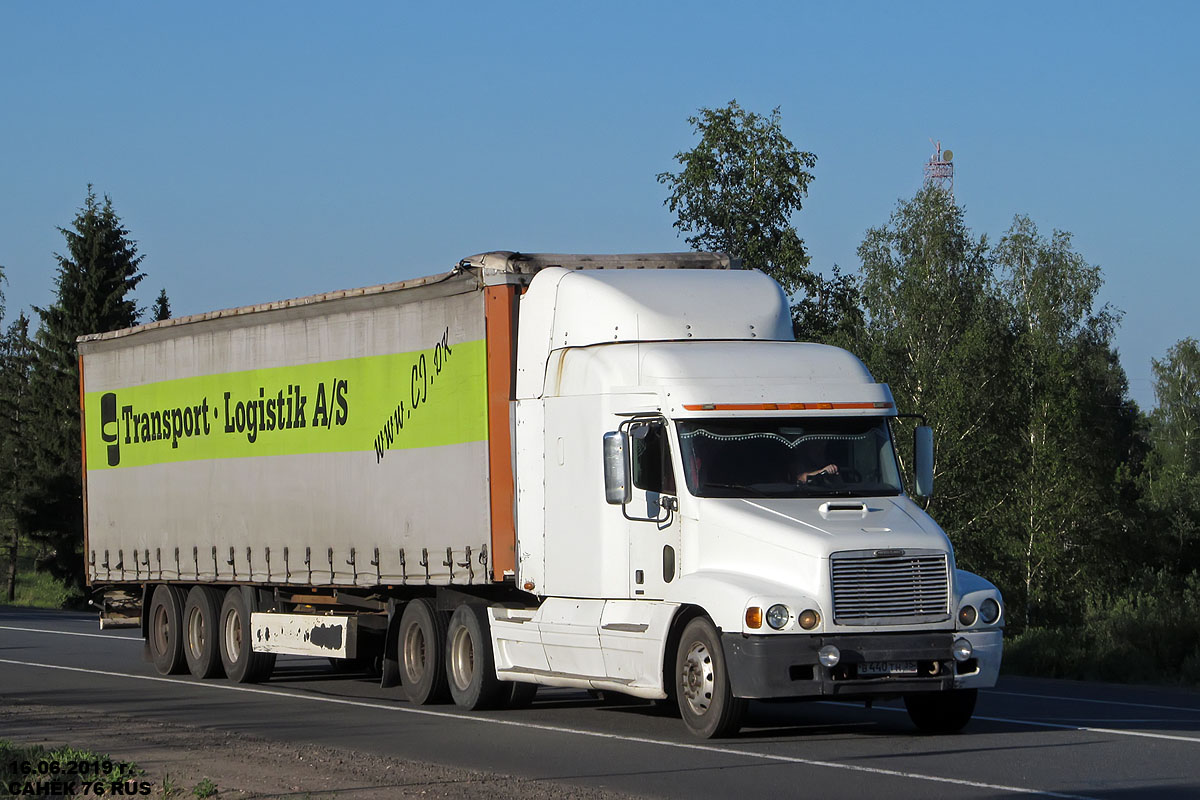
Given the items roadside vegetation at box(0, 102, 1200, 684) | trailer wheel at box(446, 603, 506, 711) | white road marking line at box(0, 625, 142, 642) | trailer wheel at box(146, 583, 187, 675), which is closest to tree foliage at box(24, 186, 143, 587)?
roadside vegetation at box(0, 102, 1200, 684)

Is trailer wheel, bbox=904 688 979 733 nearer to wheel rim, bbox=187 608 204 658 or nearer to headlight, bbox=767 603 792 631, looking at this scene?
headlight, bbox=767 603 792 631

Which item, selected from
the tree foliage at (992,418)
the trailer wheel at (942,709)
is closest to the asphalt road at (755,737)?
the trailer wheel at (942,709)

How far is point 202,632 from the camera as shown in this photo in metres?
21.5

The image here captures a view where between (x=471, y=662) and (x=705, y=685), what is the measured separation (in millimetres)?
3777

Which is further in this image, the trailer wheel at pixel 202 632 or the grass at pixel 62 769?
the trailer wheel at pixel 202 632

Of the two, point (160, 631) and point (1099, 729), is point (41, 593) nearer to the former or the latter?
point (160, 631)

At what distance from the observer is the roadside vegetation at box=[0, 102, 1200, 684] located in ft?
121

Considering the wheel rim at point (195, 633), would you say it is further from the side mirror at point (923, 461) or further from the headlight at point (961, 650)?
the headlight at point (961, 650)

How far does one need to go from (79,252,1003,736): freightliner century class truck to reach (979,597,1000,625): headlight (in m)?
0.02

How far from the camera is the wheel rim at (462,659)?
16.5m

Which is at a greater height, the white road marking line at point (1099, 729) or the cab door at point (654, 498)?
the cab door at point (654, 498)

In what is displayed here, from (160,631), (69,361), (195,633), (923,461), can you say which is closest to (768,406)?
(923,461)

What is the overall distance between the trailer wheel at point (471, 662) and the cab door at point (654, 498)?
8.51 ft

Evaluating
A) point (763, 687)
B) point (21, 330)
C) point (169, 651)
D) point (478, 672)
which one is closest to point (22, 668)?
point (169, 651)
